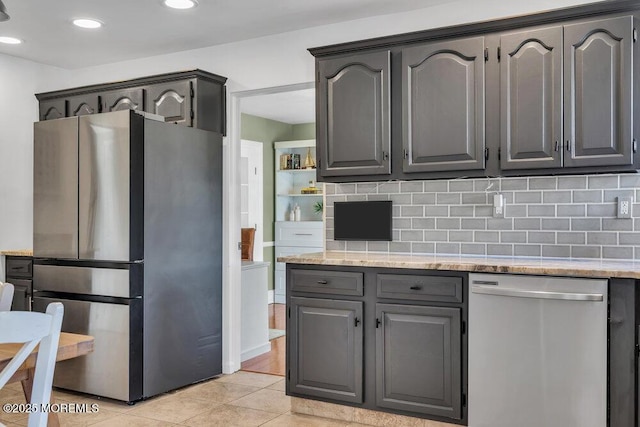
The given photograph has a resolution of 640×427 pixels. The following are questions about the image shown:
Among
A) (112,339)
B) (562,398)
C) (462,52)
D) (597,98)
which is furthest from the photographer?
(112,339)

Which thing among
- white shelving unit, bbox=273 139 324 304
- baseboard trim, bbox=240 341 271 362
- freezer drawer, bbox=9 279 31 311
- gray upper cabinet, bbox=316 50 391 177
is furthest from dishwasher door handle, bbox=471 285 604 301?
white shelving unit, bbox=273 139 324 304

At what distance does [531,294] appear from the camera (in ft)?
8.55

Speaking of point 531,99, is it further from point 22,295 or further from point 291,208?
point 291,208

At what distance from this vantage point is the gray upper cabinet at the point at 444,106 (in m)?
3.06

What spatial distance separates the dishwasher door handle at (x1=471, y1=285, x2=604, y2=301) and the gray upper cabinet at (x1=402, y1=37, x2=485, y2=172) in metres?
0.72

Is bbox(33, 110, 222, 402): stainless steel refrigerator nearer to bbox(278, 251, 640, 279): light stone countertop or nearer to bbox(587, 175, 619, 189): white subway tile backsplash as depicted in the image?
bbox(278, 251, 640, 279): light stone countertop

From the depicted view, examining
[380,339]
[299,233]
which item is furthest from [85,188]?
[299,233]

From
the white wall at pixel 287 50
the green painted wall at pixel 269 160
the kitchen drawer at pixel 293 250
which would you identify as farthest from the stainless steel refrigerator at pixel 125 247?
the green painted wall at pixel 269 160

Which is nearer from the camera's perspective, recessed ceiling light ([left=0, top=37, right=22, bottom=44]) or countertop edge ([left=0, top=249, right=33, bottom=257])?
recessed ceiling light ([left=0, top=37, right=22, bottom=44])

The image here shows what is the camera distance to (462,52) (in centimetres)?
308

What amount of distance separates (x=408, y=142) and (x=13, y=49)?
3287mm

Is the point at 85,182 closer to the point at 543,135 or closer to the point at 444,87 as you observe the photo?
the point at 444,87

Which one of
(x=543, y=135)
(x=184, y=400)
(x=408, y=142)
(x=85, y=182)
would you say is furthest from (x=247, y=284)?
(x=543, y=135)

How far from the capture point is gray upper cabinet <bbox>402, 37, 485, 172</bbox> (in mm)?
3057
